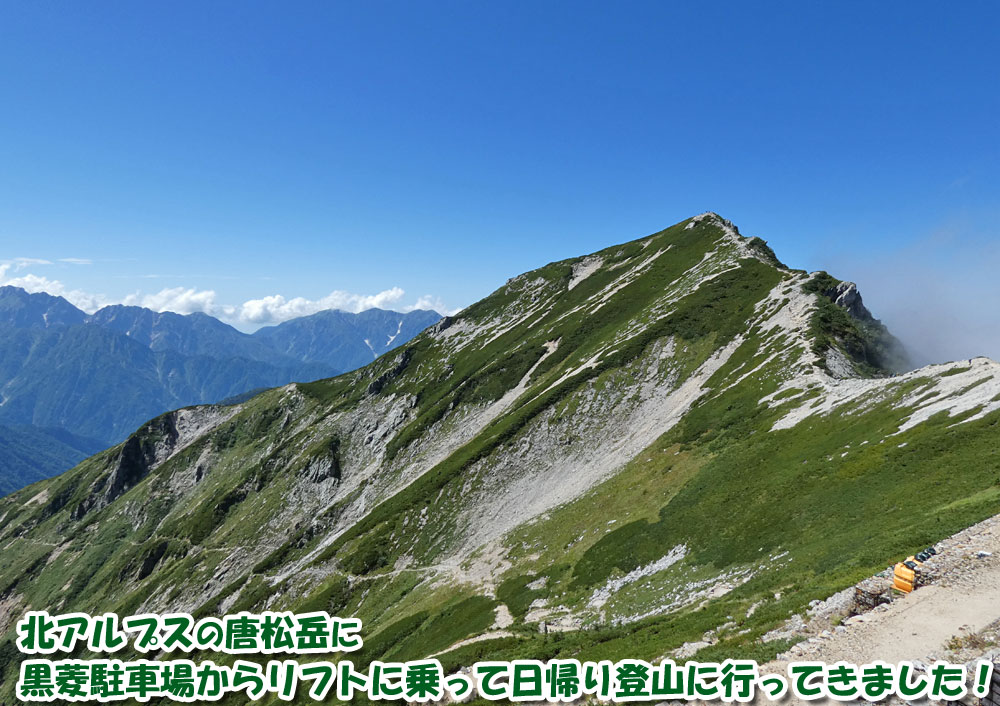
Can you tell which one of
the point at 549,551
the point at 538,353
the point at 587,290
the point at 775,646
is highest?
the point at 587,290

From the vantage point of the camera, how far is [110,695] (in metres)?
31.0

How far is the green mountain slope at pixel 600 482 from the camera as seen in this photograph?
35938 millimetres

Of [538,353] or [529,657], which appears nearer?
[529,657]

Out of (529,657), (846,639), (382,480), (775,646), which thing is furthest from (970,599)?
(382,480)

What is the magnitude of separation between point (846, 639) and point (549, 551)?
4568 cm

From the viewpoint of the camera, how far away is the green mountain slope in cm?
3594

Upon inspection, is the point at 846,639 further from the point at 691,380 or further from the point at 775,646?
the point at 691,380

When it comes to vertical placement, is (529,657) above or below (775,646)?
below

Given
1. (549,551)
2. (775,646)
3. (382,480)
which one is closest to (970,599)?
(775,646)

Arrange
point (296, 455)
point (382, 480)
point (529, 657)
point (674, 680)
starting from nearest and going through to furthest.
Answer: point (674, 680) < point (529, 657) < point (382, 480) < point (296, 455)

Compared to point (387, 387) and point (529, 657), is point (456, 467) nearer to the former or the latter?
point (529, 657)

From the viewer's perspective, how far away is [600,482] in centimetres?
7544

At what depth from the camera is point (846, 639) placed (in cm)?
2023

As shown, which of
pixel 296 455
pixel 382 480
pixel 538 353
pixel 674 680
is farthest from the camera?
pixel 296 455
